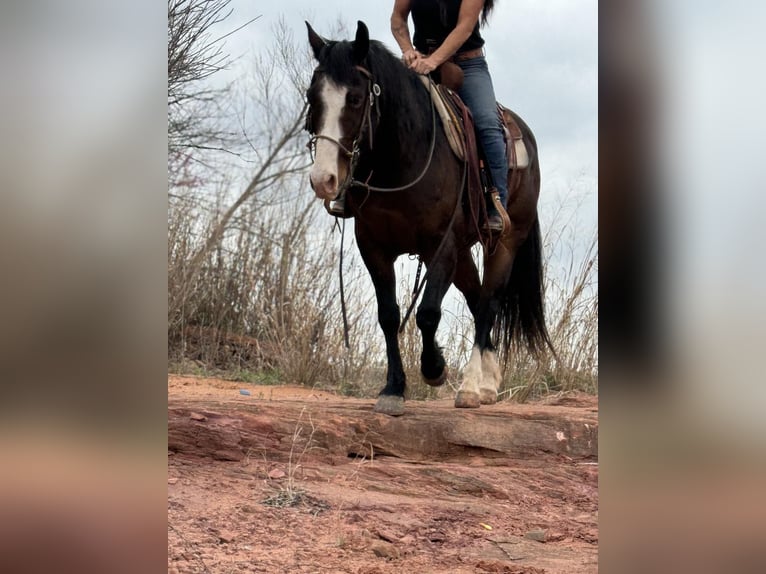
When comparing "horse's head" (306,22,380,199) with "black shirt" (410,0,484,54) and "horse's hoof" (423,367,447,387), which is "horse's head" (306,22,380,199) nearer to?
"black shirt" (410,0,484,54)

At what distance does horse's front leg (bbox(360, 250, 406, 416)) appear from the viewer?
4.27m

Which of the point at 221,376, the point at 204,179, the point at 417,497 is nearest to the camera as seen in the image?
the point at 417,497

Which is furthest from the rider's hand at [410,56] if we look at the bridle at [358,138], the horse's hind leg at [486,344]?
the horse's hind leg at [486,344]

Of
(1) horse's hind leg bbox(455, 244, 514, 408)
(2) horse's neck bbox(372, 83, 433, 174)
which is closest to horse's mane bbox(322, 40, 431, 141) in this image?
(2) horse's neck bbox(372, 83, 433, 174)

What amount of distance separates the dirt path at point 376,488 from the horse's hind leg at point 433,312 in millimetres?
246

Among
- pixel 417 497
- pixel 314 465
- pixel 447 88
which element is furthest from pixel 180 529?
pixel 447 88

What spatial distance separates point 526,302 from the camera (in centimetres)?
491

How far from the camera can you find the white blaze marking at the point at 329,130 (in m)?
3.60

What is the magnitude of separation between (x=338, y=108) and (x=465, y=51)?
995mm

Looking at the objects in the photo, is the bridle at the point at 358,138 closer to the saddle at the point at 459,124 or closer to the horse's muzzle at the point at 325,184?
the horse's muzzle at the point at 325,184
